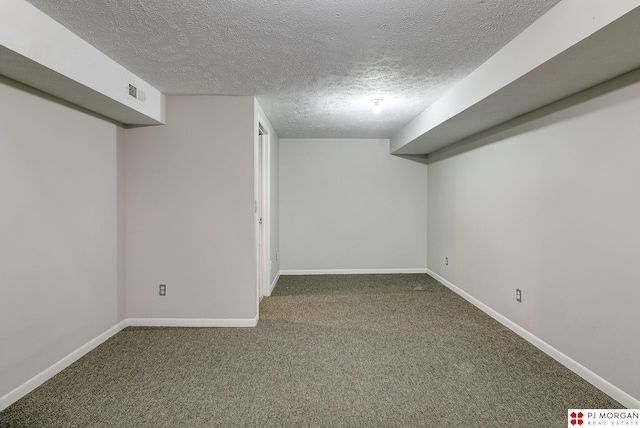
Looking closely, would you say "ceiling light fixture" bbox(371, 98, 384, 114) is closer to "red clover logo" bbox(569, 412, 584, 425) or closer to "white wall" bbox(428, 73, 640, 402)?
"white wall" bbox(428, 73, 640, 402)

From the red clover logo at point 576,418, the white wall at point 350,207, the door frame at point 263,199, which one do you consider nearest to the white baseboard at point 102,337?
the door frame at point 263,199

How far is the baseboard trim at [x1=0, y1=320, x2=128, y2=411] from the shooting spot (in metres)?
1.91

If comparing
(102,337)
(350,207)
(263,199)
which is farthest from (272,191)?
(102,337)

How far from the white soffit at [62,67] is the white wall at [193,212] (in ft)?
1.42

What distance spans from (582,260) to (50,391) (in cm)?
369

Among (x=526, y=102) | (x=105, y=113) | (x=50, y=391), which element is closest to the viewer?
(x=50, y=391)

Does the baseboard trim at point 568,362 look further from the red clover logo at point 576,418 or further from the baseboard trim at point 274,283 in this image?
the baseboard trim at point 274,283

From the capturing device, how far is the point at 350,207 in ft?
17.3

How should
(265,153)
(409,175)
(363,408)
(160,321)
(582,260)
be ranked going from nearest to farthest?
(363,408) < (582,260) < (160,321) < (265,153) < (409,175)

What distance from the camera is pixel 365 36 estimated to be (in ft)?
6.35

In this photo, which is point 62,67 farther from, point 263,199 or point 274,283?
point 274,283

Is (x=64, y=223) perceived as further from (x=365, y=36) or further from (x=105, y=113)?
(x=365, y=36)

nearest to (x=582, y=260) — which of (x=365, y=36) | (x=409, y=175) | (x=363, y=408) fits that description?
(x=363, y=408)

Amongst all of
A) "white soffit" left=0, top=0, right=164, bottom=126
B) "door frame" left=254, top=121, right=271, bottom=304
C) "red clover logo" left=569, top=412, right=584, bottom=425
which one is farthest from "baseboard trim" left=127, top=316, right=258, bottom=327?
"red clover logo" left=569, top=412, right=584, bottom=425
